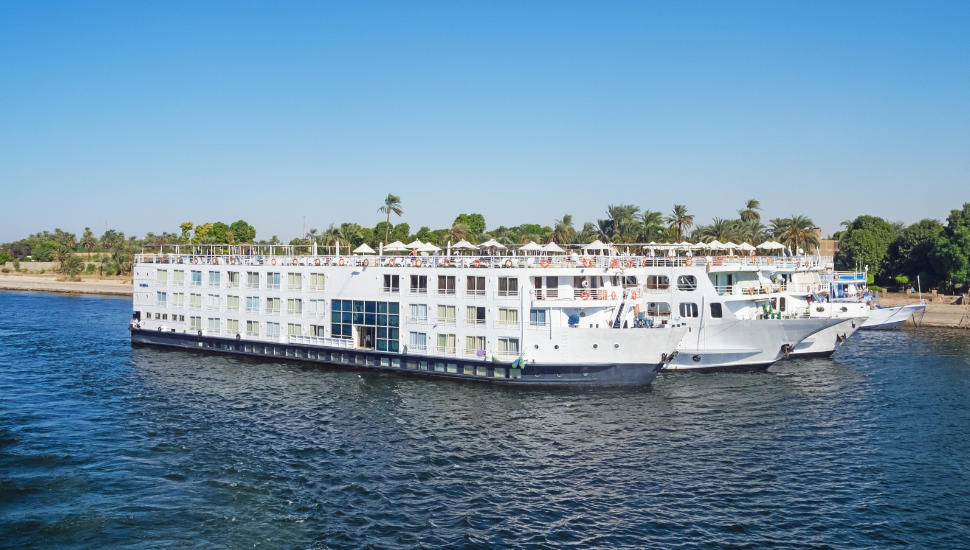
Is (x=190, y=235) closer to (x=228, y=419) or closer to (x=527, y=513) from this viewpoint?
(x=228, y=419)

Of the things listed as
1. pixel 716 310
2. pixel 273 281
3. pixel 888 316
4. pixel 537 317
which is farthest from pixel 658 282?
pixel 888 316

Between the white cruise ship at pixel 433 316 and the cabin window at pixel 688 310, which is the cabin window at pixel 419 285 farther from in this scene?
the cabin window at pixel 688 310

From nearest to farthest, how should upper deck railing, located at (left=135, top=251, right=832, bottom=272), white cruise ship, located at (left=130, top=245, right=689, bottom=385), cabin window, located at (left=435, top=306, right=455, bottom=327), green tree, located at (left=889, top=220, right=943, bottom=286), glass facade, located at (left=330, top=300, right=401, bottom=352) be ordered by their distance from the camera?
white cruise ship, located at (left=130, top=245, right=689, bottom=385) < upper deck railing, located at (left=135, top=251, right=832, bottom=272) < cabin window, located at (left=435, top=306, right=455, bottom=327) < glass facade, located at (left=330, top=300, right=401, bottom=352) < green tree, located at (left=889, top=220, right=943, bottom=286)

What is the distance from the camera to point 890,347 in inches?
2744

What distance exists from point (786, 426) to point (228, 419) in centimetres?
3347

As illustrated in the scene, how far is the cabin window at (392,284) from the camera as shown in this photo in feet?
179

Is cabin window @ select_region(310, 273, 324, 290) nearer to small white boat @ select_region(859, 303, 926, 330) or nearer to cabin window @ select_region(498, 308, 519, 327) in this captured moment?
cabin window @ select_region(498, 308, 519, 327)

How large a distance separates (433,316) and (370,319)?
628 centimetres

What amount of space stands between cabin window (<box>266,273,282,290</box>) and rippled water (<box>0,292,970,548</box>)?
9826mm

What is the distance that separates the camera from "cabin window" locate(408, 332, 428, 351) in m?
52.7

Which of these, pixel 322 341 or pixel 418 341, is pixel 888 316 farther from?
pixel 322 341

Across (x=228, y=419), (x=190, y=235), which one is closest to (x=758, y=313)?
(x=228, y=419)

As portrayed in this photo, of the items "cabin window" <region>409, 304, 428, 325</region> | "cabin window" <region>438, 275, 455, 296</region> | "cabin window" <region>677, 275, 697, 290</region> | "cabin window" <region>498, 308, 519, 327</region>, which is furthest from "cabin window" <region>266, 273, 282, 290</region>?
"cabin window" <region>677, 275, 697, 290</region>

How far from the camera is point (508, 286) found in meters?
49.3
